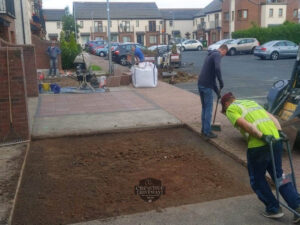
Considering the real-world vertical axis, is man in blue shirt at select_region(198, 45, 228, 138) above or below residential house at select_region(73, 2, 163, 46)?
below

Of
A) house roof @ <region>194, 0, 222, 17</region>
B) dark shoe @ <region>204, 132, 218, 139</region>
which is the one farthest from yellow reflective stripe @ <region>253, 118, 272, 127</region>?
house roof @ <region>194, 0, 222, 17</region>

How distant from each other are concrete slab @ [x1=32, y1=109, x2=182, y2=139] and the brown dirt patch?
33cm

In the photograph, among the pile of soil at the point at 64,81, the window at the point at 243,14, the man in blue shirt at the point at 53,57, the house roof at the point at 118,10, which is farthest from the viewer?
the house roof at the point at 118,10

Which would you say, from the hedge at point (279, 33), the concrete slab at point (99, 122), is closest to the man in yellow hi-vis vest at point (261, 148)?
the concrete slab at point (99, 122)

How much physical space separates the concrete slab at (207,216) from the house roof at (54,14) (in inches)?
2759

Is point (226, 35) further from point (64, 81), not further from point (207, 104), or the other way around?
point (207, 104)

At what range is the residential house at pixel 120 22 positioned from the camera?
224 feet

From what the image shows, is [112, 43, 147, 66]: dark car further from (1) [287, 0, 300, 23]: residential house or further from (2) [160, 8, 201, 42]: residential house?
(2) [160, 8, 201, 42]: residential house

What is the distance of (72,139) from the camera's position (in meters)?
7.21

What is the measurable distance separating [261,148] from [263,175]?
0.33 m

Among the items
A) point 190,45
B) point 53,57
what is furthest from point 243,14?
point 53,57

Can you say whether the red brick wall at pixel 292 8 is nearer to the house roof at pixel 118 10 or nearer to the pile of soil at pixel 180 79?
the house roof at pixel 118 10

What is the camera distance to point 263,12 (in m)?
50.1

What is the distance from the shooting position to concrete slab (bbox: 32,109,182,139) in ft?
24.6
